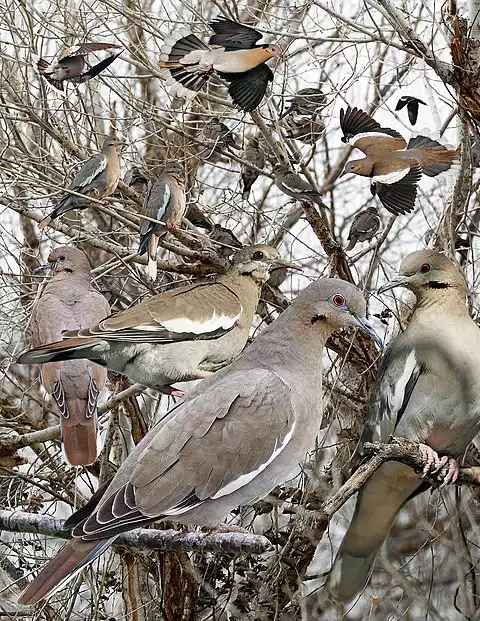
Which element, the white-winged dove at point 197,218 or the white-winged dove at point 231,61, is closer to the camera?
the white-winged dove at point 231,61

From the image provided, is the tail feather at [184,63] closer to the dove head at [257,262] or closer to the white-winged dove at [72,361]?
the dove head at [257,262]

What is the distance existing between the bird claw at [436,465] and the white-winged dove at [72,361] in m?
0.95

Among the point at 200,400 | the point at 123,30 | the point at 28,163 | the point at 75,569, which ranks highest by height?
the point at 123,30

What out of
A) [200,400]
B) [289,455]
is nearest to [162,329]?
[200,400]

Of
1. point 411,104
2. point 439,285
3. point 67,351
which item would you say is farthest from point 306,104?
point 67,351

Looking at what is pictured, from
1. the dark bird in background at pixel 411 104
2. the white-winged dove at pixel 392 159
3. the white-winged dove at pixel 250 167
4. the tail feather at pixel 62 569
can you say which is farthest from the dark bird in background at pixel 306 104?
the tail feather at pixel 62 569

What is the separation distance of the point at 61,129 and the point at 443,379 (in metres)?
1.91

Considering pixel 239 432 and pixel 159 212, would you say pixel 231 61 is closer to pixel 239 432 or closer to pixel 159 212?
pixel 159 212

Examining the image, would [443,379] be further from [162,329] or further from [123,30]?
[123,30]

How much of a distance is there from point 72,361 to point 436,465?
45.9 inches

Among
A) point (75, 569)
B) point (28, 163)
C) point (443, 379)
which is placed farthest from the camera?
point (28, 163)

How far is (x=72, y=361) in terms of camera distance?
9.31 ft

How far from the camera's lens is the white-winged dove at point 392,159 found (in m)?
2.72

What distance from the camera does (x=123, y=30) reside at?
354 centimetres
